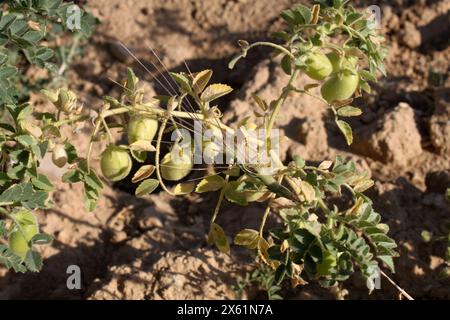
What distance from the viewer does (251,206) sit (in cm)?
273

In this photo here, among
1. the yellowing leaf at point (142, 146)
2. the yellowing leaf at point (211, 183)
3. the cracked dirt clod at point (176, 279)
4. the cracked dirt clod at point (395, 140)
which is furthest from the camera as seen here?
the cracked dirt clod at point (395, 140)

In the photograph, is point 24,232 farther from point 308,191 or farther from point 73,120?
point 308,191

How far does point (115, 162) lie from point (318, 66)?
54cm

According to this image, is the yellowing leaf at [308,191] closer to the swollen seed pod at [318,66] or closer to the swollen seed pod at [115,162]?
the swollen seed pod at [318,66]

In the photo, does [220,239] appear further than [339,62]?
Yes

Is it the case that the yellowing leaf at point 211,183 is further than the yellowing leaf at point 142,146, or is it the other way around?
the yellowing leaf at point 211,183

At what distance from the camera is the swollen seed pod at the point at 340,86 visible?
Answer: 5.40ft

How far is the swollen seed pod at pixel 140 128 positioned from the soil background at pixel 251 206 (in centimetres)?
69

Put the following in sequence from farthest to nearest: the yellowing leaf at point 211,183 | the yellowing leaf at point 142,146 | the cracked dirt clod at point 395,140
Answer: the cracked dirt clod at point 395,140 → the yellowing leaf at point 211,183 → the yellowing leaf at point 142,146

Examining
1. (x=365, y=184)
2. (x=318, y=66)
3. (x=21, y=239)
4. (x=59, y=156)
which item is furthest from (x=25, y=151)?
(x=365, y=184)

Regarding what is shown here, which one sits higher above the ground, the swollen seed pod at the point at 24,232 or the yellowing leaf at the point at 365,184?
the yellowing leaf at the point at 365,184

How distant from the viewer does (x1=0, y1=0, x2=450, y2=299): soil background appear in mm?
2463

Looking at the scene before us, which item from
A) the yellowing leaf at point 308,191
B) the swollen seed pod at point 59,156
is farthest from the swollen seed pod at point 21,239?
the yellowing leaf at point 308,191

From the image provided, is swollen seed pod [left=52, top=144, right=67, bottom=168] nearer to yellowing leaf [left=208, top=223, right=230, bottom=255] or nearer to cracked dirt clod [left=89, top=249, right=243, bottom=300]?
yellowing leaf [left=208, top=223, right=230, bottom=255]
